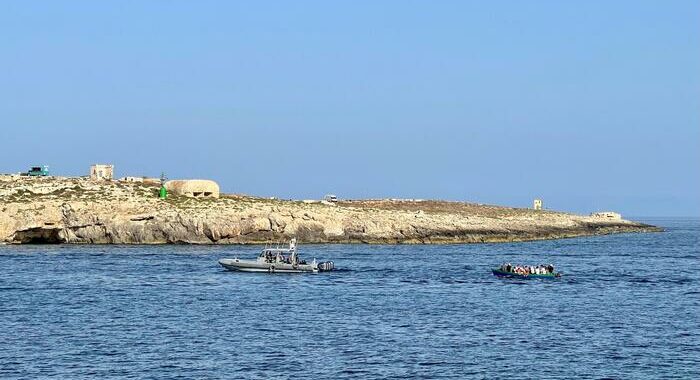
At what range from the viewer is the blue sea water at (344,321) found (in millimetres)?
52094

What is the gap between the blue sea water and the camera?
52.1 meters

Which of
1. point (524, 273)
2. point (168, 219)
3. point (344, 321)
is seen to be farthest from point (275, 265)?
point (168, 219)

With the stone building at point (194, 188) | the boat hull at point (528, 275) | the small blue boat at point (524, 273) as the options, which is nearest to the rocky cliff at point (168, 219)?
the stone building at point (194, 188)

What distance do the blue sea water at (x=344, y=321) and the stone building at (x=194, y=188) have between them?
4580cm

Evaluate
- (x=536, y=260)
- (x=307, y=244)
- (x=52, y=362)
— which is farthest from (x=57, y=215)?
(x=52, y=362)

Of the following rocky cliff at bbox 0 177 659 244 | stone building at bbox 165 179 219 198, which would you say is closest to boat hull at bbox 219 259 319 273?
rocky cliff at bbox 0 177 659 244

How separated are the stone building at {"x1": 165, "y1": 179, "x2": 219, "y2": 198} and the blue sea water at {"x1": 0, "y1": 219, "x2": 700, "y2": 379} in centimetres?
4580

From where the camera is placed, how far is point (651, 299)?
8344 cm

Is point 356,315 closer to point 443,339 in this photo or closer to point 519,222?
point 443,339

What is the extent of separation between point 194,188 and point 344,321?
335 feet

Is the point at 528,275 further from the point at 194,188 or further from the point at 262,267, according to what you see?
the point at 194,188

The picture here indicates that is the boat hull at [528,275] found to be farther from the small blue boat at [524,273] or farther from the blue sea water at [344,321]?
the blue sea water at [344,321]

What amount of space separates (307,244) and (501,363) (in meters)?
99.9

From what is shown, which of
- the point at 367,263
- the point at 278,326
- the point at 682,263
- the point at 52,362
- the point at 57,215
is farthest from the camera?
the point at 57,215
